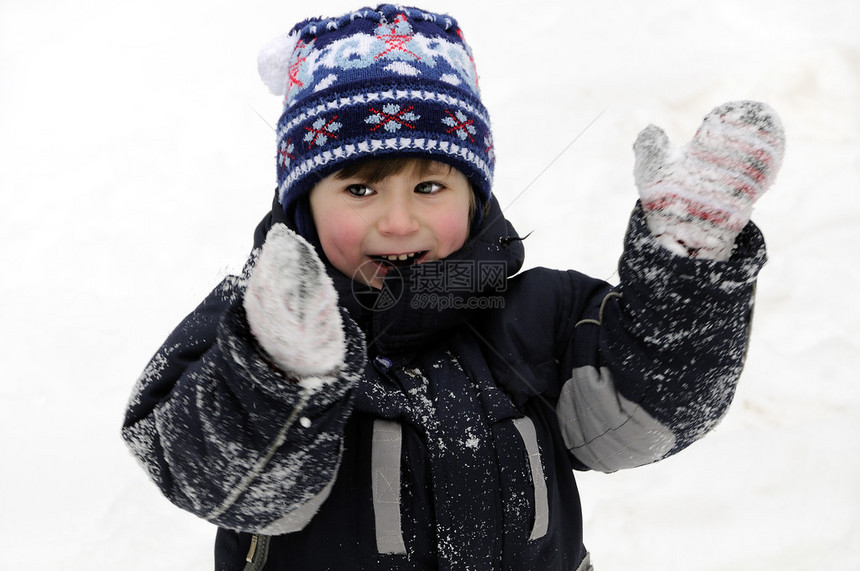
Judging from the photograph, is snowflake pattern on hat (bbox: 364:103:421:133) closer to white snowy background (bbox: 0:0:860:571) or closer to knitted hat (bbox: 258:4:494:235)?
knitted hat (bbox: 258:4:494:235)

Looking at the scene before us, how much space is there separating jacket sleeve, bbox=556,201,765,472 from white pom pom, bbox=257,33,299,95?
57 cm

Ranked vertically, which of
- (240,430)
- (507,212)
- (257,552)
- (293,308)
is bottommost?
(257,552)

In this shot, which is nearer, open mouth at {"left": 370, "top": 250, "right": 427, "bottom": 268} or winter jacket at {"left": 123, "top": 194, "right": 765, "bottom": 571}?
winter jacket at {"left": 123, "top": 194, "right": 765, "bottom": 571}

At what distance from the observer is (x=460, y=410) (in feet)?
3.59

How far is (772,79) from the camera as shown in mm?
2799

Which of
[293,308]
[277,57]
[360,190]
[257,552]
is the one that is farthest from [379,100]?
[257,552]

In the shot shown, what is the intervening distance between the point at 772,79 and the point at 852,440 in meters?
1.32

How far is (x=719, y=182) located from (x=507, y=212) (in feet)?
5.08

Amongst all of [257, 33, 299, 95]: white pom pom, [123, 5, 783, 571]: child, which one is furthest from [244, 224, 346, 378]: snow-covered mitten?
[257, 33, 299, 95]: white pom pom

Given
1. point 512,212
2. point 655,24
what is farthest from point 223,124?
point 655,24

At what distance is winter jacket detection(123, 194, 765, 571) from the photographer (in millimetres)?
950

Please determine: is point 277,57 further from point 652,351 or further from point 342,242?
point 652,351

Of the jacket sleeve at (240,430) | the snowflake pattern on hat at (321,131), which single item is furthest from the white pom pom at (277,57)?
the jacket sleeve at (240,430)

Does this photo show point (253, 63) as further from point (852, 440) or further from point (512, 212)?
point (852, 440)
